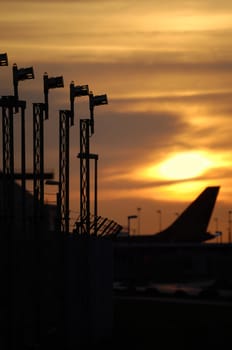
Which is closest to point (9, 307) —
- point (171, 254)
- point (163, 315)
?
point (163, 315)

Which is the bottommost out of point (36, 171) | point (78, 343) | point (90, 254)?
point (78, 343)

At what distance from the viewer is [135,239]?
18088 cm

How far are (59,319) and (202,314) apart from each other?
2987cm

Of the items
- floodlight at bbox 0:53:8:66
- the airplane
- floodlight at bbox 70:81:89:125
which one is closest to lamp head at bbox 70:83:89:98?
floodlight at bbox 70:81:89:125

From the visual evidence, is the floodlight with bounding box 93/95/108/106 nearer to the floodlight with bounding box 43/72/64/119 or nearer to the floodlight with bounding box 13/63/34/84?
the floodlight with bounding box 43/72/64/119

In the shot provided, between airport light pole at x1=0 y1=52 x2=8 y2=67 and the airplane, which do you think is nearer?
airport light pole at x1=0 y1=52 x2=8 y2=67

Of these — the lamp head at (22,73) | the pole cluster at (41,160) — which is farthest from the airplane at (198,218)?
the lamp head at (22,73)

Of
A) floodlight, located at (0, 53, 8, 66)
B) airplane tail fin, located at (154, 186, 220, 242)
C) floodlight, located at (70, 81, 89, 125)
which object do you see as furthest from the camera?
airplane tail fin, located at (154, 186, 220, 242)

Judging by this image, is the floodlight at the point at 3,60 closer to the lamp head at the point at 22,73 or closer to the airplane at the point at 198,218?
the lamp head at the point at 22,73

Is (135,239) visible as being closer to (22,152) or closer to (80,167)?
(80,167)

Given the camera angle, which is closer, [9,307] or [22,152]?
[9,307]

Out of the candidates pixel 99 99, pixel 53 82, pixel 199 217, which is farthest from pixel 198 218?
pixel 53 82

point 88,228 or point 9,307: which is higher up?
point 88,228

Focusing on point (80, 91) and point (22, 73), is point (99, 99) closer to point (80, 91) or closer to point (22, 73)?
point (80, 91)
